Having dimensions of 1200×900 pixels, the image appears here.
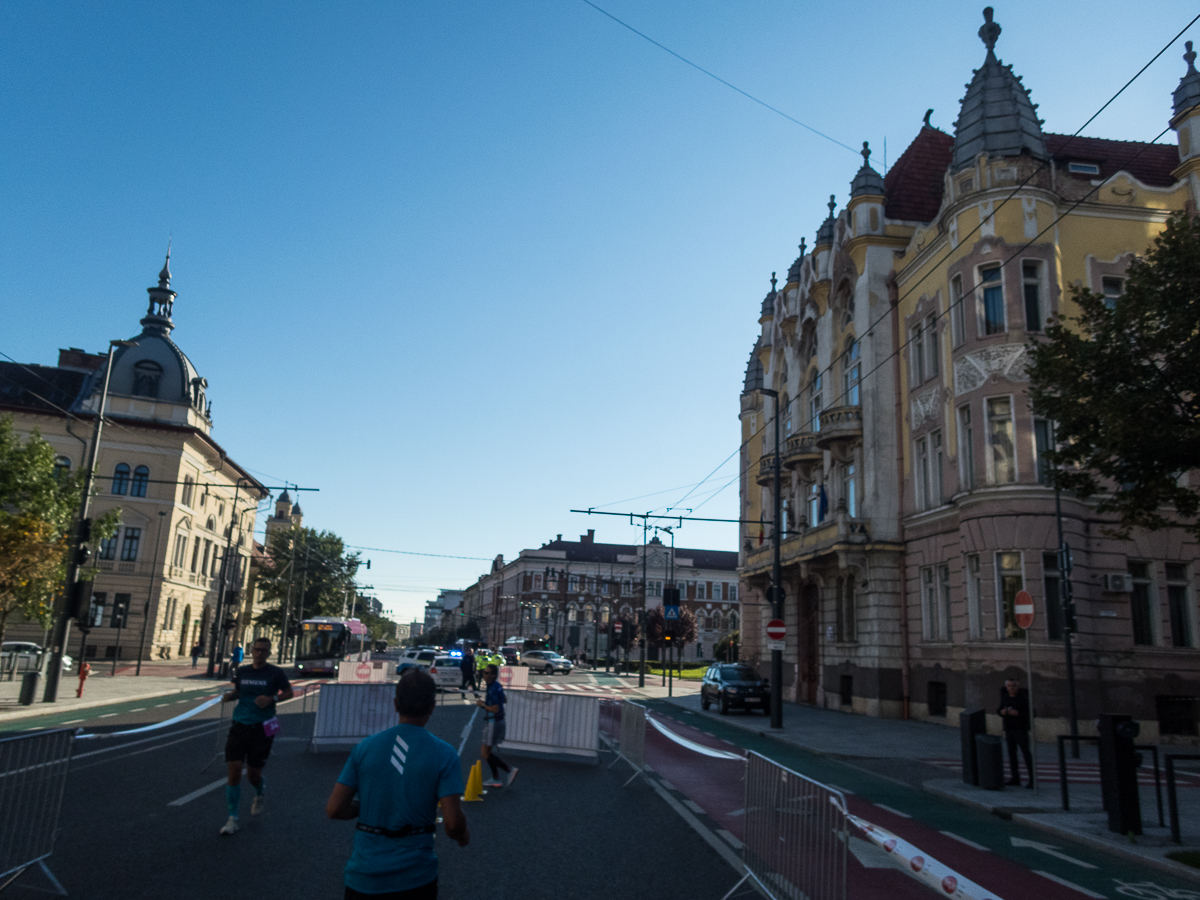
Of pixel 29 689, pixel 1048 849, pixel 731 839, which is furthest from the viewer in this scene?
pixel 29 689

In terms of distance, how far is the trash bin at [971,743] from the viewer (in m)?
13.2

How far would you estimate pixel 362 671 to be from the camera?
25.0 m

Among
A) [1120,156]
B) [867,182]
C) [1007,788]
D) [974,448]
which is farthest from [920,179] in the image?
[1007,788]

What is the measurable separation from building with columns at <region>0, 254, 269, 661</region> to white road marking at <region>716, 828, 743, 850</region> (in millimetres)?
46323

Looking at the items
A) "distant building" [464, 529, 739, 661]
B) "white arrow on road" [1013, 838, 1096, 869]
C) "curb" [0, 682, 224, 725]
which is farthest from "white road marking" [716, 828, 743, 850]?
"distant building" [464, 529, 739, 661]

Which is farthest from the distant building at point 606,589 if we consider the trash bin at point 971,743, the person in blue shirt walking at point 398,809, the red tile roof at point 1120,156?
the person in blue shirt walking at point 398,809

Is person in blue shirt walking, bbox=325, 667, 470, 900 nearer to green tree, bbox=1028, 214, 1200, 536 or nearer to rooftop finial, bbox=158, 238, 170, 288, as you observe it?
green tree, bbox=1028, 214, 1200, 536

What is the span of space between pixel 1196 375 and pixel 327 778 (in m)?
12.2

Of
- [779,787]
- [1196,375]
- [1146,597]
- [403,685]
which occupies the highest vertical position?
Answer: [1196,375]

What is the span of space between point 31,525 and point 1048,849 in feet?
84.1

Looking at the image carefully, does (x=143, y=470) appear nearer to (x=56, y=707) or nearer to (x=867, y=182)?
(x=56, y=707)

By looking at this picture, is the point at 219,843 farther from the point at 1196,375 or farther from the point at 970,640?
the point at 970,640

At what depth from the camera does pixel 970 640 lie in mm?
23125

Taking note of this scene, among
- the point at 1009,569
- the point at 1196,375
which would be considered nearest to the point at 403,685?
the point at 1196,375
